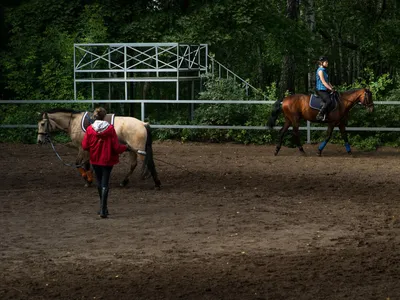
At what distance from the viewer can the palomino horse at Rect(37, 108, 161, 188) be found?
16.7 m

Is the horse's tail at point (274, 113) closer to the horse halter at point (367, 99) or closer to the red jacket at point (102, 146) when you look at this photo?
the horse halter at point (367, 99)

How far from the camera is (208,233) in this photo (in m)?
12.6

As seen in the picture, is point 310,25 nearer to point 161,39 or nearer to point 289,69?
point 289,69

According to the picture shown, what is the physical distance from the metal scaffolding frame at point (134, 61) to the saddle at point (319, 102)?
5.66 m

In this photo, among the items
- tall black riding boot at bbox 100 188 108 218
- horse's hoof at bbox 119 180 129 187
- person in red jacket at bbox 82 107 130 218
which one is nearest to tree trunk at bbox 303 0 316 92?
horse's hoof at bbox 119 180 129 187

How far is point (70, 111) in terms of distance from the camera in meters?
17.7

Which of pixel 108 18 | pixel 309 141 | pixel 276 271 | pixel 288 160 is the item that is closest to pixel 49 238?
pixel 276 271

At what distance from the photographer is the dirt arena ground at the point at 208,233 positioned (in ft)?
31.8

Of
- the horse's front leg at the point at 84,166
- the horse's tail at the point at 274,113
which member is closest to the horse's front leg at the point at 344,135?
the horse's tail at the point at 274,113

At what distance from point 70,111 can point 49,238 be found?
18.8ft

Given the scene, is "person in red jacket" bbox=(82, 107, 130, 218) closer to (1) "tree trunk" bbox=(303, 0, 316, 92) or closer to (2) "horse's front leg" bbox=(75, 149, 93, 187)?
(2) "horse's front leg" bbox=(75, 149, 93, 187)

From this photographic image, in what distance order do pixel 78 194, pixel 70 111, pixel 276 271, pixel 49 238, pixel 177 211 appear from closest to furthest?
pixel 276 271
pixel 49 238
pixel 177 211
pixel 78 194
pixel 70 111

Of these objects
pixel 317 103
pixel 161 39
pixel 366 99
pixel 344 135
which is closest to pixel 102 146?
pixel 317 103

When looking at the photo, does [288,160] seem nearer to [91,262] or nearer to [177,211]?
[177,211]
